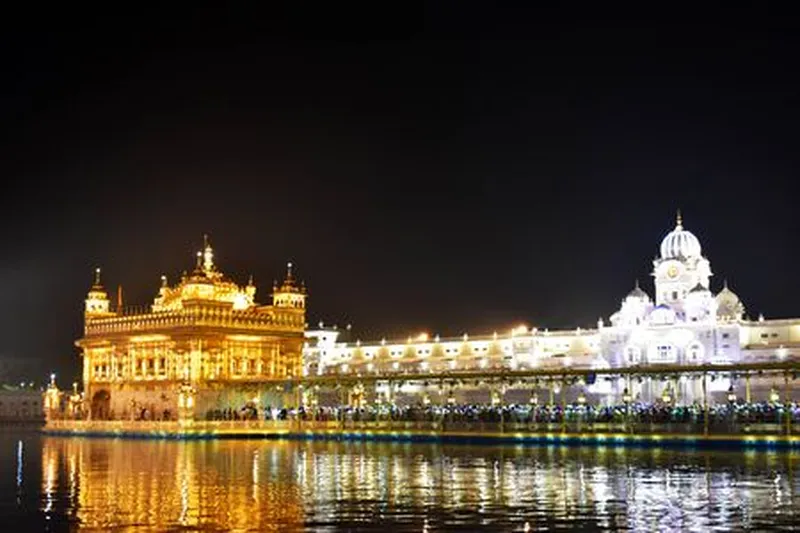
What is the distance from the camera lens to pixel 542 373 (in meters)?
60.4

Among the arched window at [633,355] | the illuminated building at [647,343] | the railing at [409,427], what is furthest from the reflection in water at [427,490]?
the arched window at [633,355]

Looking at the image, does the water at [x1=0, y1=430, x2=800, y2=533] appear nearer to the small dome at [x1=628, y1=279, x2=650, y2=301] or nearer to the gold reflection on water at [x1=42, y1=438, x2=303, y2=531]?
the gold reflection on water at [x1=42, y1=438, x2=303, y2=531]

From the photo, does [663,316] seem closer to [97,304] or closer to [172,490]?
[97,304]

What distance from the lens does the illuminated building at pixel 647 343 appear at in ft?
322

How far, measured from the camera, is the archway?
270ft

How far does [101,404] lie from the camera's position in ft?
272

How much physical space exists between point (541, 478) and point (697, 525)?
11451mm

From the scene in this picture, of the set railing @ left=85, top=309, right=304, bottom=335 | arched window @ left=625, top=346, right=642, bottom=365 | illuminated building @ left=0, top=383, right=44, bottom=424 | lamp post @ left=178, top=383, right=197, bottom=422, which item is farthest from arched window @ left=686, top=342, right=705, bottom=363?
illuminated building @ left=0, top=383, right=44, bottom=424

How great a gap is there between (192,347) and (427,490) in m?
45.9

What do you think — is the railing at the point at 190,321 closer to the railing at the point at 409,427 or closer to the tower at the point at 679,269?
the railing at the point at 409,427

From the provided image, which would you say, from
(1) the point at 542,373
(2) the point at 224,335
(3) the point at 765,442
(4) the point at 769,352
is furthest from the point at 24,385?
(3) the point at 765,442

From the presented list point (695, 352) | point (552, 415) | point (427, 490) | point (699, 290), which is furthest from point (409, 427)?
point (699, 290)

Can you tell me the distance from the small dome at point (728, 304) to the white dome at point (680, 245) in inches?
177

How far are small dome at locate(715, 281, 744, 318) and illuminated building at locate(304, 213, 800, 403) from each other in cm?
9
